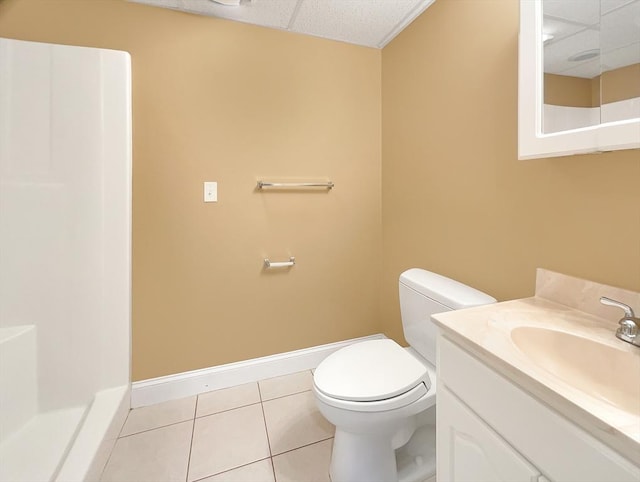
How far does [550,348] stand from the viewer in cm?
79

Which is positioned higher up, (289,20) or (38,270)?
(289,20)

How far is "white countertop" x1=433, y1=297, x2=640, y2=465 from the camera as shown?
1.52 ft

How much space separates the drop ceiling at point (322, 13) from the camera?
1.53 metres

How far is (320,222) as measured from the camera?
6.33ft

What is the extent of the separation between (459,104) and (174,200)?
1.54m

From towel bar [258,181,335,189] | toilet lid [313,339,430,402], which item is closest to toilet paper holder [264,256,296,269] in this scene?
towel bar [258,181,335,189]

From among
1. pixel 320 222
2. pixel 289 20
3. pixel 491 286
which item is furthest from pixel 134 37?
pixel 491 286

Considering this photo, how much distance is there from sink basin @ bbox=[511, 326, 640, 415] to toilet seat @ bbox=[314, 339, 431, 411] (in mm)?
445

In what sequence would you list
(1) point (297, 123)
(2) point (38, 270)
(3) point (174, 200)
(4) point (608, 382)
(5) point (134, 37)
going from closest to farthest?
(4) point (608, 382) → (2) point (38, 270) → (5) point (134, 37) → (3) point (174, 200) → (1) point (297, 123)

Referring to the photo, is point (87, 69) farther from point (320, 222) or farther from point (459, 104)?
point (459, 104)

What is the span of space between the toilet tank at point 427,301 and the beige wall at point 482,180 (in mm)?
152

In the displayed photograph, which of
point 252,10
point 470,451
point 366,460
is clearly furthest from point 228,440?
point 252,10

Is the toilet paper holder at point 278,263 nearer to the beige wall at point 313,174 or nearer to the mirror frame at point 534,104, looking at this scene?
the beige wall at point 313,174

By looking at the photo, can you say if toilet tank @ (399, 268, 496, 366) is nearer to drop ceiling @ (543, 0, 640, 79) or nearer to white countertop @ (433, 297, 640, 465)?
white countertop @ (433, 297, 640, 465)
